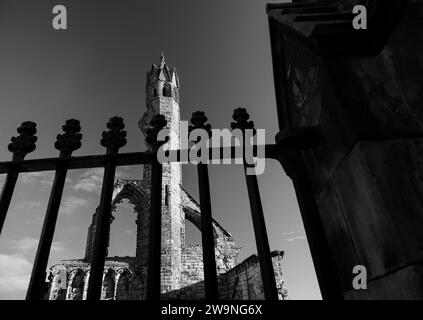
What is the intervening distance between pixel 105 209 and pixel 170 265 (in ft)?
40.3

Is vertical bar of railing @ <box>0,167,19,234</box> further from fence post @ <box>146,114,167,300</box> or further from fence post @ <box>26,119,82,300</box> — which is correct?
fence post @ <box>146,114,167,300</box>

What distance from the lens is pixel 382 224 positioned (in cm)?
88

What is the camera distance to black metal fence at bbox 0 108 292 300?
3.58 feet

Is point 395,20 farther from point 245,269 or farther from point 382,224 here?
point 245,269

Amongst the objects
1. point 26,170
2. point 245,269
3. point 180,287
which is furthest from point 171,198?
point 26,170

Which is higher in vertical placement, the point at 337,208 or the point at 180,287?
the point at 180,287

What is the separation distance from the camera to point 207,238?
1190 mm

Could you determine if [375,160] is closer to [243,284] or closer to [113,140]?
[113,140]

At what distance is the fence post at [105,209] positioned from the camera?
108cm

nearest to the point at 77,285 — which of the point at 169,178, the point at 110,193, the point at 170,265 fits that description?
the point at 170,265

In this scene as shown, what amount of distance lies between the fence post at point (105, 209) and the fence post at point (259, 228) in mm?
661

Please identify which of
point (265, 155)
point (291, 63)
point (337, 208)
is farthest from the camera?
point (291, 63)

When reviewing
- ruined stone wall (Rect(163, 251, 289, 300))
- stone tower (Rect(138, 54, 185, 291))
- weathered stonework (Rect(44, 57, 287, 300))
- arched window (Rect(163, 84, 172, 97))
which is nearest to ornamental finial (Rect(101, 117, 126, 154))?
stone tower (Rect(138, 54, 185, 291))

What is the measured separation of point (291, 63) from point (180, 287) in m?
13.1
